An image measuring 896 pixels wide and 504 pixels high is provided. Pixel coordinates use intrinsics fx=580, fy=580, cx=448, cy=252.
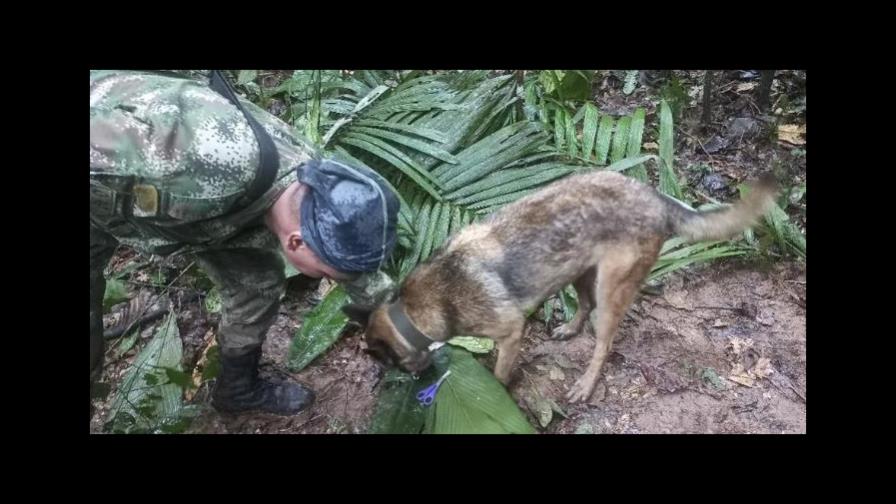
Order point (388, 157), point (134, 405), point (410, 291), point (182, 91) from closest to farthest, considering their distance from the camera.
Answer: point (182, 91) → point (410, 291) → point (134, 405) → point (388, 157)

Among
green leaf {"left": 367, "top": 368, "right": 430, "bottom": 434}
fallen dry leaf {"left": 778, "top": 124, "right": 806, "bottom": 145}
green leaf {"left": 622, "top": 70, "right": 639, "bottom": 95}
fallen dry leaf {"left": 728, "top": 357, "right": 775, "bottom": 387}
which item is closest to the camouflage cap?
green leaf {"left": 367, "top": 368, "right": 430, "bottom": 434}

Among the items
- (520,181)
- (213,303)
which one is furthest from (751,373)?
(213,303)

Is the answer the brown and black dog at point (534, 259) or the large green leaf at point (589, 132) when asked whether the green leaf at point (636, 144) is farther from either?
the brown and black dog at point (534, 259)

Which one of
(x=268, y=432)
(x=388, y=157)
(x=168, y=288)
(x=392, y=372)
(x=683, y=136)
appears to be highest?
(x=683, y=136)

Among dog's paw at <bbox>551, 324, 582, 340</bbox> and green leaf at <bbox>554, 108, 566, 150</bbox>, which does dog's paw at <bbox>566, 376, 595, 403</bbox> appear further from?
green leaf at <bbox>554, 108, 566, 150</bbox>

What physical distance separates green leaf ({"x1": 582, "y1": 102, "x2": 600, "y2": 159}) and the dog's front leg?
1872 mm

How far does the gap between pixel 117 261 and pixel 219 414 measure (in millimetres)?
2307

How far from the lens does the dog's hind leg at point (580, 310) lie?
4305 mm

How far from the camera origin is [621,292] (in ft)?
12.3

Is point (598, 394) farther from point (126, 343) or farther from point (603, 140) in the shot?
point (126, 343)

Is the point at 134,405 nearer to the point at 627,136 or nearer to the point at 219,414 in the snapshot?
the point at 219,414

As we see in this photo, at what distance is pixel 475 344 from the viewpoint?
420 centimetres

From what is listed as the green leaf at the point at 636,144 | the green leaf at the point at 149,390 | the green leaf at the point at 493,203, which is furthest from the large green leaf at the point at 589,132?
the green leaf at the point at 149,390

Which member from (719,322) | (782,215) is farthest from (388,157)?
(782,215)
